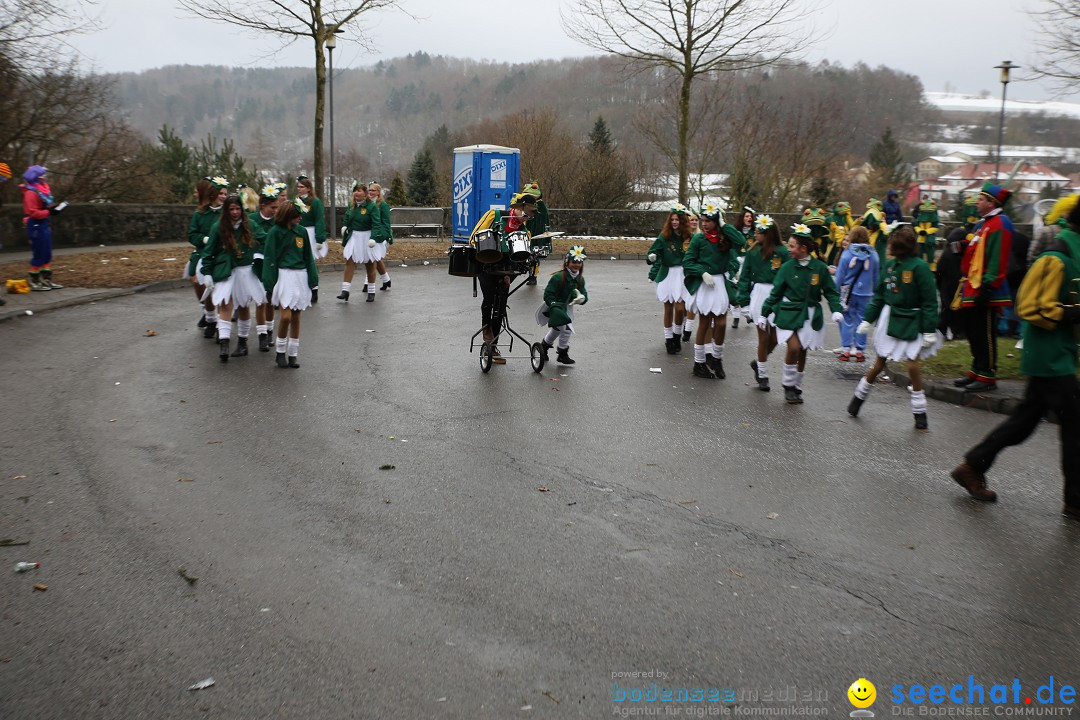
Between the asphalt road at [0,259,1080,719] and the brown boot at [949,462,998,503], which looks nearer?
the asphalt road at [0,259,1080,719]

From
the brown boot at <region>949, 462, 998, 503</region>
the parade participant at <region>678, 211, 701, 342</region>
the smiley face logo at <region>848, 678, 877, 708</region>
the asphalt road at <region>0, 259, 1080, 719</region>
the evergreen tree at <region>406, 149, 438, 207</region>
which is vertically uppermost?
the evergreen tree at <region>406, 149, 438, 207</region>

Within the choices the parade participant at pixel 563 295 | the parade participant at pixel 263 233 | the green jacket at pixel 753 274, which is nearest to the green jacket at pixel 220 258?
the parade participant at pixel 263 233

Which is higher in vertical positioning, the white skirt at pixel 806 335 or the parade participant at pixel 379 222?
the parade participant at pixel 379 222

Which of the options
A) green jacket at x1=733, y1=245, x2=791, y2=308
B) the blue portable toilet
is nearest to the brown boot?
green jacket at x1=733, y1=245, x2=791, y2=308

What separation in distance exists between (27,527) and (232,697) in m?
2.65

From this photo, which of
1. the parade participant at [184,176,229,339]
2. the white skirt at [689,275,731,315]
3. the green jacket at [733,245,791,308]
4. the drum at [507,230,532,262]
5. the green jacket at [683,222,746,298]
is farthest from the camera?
the parade participant at [184,176,229,339]

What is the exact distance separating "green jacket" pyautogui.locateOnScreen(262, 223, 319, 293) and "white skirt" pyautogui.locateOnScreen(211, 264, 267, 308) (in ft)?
1.14

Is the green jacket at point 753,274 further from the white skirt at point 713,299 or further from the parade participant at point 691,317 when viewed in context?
the parade participant at point 691,317

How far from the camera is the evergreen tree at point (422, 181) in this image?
164 feet

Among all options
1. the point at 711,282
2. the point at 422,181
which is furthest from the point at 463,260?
the point at 422,181

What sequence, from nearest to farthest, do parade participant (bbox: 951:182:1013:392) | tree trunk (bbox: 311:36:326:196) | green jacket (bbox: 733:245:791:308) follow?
1. parade participant (bbox: 951:182:1013:392)
2. green jacket (bbox: 733:245:791:308)
3. tree trunk (bbox: 311:36:326:196)

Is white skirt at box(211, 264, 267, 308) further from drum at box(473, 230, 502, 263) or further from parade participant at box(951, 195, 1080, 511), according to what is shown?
parade participant at box(951, 195, 1080, 511)

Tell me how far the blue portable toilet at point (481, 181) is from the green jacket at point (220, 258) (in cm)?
1574

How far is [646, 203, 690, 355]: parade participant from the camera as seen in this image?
12.6 m
